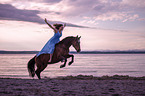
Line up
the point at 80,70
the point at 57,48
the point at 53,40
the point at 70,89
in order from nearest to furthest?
the point at 70,89, the point at 57,48, the point at 53,40, the point at 80,70

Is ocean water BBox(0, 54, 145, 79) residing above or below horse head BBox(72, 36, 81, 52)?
below

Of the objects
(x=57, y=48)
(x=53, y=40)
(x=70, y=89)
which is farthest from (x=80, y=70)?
(x=70, y=89)

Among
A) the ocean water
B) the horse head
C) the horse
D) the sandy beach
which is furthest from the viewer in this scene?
the ocean water

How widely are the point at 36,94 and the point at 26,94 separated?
359 mm

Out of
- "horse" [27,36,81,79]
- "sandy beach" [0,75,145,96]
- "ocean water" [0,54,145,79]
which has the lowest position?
"ocean water" [0,54,145,79]

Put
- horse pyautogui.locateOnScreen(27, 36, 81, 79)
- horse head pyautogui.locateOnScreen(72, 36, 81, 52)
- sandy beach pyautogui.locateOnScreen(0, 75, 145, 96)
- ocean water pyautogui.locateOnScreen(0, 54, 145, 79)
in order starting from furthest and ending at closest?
ocean water pyautogui.locateOnScreen(0, 54, 145, 79), horse head pyautogui.locateOnScreen(72, 36, 81, 52), horse pyautogui.locateOnScreen(27, 36, 81, 79), sandy beach pyautogui.locateOnScreen(0, 75, 145, 96)

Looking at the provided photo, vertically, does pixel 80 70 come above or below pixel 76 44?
below

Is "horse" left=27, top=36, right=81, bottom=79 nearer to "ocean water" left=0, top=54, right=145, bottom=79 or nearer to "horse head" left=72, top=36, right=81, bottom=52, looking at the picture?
"horse head" left=72, top=36, right=81, bottom=52

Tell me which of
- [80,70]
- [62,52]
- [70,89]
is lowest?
[80,70]

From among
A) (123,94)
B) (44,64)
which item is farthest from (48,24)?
(123,94)

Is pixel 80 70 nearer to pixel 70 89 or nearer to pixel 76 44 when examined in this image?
pixel 76 44

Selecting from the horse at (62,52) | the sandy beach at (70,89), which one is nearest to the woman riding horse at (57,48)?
the horse at (62,52)

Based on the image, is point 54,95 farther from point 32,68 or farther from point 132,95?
point 32,68

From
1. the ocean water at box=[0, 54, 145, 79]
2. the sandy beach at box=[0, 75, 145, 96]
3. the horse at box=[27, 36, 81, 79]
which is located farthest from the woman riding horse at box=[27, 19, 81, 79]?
the ocean water at box=[0, 54, 145, 79]
